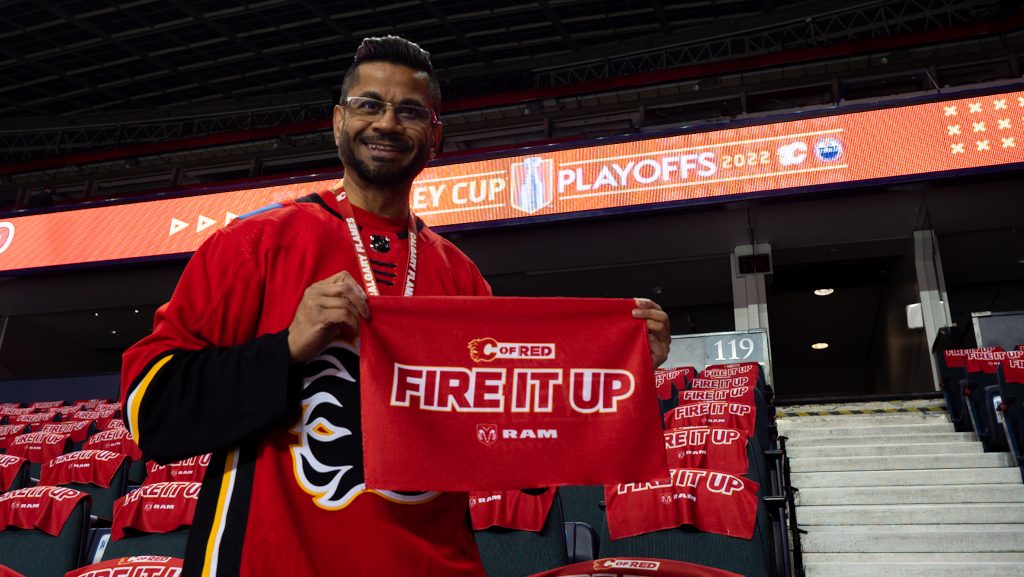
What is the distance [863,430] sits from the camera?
6758 mm

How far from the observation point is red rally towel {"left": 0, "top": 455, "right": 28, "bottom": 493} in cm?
491

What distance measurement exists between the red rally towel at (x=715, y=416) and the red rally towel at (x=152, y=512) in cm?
277

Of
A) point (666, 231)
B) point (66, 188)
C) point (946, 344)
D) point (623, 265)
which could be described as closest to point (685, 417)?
point (946, 344)

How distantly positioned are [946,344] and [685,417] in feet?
17.2

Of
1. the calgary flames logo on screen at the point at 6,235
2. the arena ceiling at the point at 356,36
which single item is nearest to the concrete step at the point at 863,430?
the arena ceiling at the point at 356,36

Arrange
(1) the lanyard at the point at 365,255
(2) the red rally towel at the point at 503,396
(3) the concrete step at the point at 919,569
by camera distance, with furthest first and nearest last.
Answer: (3) the concrete step at the point at 919,569 < (1) the lanyard at the point at 365,255 < (2) the red rally towel at the point at 503,396

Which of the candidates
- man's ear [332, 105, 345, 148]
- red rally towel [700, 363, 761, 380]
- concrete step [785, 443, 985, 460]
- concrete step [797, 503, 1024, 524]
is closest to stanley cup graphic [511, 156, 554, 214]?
red rally towel [700, 363, 761, 380]

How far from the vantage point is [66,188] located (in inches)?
767

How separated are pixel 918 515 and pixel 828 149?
5.67 metres

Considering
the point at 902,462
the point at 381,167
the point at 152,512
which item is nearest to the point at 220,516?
the point at 381,167

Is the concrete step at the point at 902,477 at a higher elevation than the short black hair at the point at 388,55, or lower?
lower

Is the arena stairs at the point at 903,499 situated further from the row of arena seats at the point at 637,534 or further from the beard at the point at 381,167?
the beard at the point at 381,167

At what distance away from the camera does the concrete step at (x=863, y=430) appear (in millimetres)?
6664

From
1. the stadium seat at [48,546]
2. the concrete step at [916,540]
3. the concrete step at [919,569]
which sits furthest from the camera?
the concrete step at [916,540]
